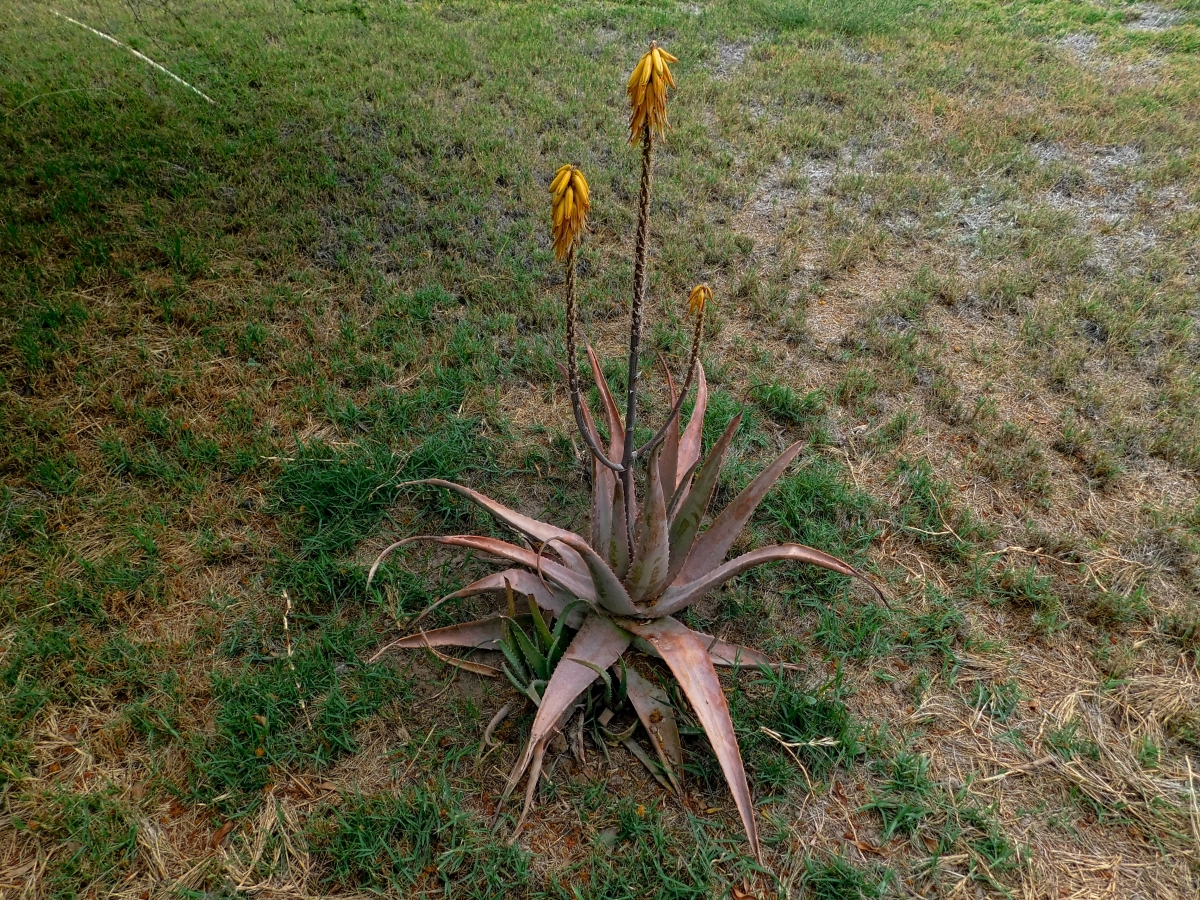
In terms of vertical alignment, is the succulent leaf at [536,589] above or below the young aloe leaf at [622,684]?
above

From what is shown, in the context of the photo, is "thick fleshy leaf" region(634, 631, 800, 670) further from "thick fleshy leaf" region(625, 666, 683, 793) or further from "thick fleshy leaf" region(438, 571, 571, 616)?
→ "thick fleshy leaf" region(438, 571, 571, 616)

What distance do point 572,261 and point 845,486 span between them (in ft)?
5.99

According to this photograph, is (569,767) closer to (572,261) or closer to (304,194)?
(572,261)

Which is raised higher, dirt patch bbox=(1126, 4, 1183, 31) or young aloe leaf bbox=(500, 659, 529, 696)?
dirt patch bbox=(1126, 4, 1183, 31)

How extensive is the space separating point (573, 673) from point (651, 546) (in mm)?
432

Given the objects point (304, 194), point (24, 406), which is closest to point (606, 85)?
point (304, 194)

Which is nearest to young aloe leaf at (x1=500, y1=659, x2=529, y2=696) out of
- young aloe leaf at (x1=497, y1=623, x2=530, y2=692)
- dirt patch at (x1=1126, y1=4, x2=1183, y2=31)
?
young aloe leaf at (x1=497, y1=623, x2=530, y2=692)

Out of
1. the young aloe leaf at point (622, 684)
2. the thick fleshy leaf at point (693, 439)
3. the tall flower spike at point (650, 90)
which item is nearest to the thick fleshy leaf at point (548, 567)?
the young aloe leaf at point (622, 684)

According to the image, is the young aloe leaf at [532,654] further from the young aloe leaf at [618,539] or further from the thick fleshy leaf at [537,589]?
the young aloe leaf at [618,539]

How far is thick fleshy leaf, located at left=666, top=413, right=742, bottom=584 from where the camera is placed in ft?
7.00

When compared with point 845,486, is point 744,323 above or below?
above

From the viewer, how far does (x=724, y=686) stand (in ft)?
7.63

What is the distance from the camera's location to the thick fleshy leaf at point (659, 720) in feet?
6.91

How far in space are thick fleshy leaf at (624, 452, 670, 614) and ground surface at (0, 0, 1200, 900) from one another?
0.47 metres
